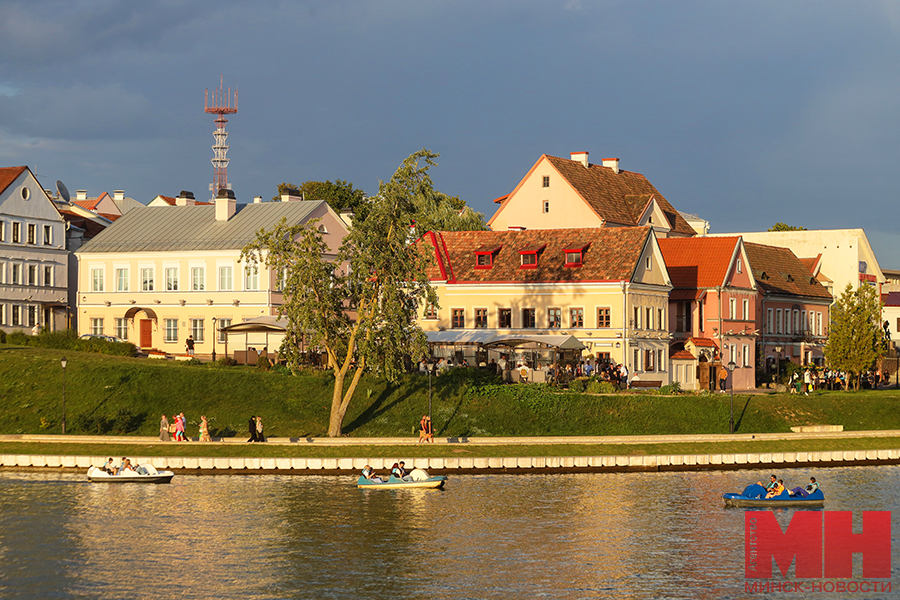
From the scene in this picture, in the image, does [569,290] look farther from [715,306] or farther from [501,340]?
[715,306]

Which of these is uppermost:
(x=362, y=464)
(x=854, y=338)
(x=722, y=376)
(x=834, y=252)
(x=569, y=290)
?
(x=834, y=252)

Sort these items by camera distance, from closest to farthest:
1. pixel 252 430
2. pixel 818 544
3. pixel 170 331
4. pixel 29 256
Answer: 1. pixel 818 544
2. pixel 252 430
3. pixel 170 331
4. pixel 29 256

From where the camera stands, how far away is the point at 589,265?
82812mm

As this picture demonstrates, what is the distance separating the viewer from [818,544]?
41438 millimetres

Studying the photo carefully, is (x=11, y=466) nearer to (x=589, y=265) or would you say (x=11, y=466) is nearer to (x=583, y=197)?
(x=589, y=265)

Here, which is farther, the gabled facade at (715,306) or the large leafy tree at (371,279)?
the gabled facade at (715,306)

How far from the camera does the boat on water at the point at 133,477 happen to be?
5306cm

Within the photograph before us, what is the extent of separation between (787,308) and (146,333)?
54.4 m

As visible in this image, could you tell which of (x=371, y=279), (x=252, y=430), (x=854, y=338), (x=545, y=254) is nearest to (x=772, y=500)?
(x=371, y=279)

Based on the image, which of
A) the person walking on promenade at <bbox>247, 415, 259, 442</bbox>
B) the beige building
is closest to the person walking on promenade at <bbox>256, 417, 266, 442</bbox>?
the person walking on promenade at <bbox>247, 415, 259, 442</bbox>


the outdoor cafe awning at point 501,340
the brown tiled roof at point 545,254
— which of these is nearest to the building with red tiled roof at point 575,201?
the brown tiled roof at point 545,254

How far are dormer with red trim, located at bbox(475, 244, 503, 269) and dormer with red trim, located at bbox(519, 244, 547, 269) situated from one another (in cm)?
202

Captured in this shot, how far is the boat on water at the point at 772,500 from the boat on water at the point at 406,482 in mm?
12321

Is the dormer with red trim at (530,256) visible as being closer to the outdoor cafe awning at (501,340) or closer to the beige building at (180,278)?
the outdoor cafe awning at (501,340)
